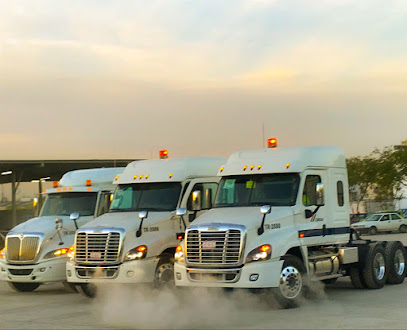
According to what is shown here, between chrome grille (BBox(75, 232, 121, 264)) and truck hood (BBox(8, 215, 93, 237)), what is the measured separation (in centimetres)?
244

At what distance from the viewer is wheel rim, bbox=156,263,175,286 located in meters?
15.5

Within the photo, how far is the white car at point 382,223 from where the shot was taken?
160 feet

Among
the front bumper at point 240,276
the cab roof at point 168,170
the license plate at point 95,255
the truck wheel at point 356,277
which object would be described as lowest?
the truck wheel at point 356,277

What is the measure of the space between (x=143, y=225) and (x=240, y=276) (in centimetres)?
310

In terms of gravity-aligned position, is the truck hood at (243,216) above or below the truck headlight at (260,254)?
above

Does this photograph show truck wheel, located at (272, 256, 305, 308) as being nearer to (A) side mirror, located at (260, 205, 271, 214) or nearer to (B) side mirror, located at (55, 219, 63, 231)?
(A) side mirror, located at (260, 205, 271, 214)

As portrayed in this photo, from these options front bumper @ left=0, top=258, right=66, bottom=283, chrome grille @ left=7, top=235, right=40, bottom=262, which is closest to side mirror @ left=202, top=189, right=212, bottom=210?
front bumper @ left=0, top=258, right=66, bottom=283

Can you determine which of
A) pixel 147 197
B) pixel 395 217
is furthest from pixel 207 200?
pixel 395 217

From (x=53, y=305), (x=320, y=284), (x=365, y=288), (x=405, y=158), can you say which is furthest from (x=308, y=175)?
(x=405, y=158)

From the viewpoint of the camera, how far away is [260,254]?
13.4 meters

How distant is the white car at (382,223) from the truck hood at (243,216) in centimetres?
3491

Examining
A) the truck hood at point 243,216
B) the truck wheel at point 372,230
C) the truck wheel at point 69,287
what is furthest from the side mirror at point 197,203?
the truck wheel at point 372,230

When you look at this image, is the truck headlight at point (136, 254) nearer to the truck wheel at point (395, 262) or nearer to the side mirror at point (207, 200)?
the side mirror at point (207, 200)

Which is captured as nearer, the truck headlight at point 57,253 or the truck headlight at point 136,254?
the truck headlight at point 136,254
